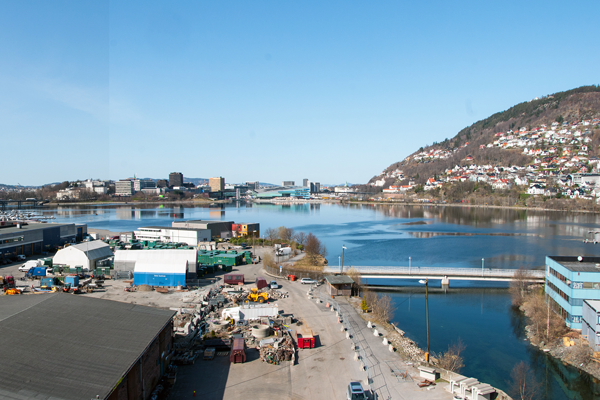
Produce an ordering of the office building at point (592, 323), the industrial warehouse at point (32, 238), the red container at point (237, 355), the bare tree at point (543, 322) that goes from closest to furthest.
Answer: the red container at point (237, 355) → the office building at point (592, 323) → the bare tree at point (543, 322) → the industrial warehouse at point (32, 238)

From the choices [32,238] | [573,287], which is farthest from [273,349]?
[32,238]

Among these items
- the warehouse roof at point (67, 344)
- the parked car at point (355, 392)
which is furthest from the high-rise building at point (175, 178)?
the parked car at point (355, 392)

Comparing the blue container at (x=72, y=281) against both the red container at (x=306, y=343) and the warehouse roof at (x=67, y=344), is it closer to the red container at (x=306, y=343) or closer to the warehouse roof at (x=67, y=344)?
the warehouse roof at (x=67, y=344)

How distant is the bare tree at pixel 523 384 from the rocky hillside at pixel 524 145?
152ft

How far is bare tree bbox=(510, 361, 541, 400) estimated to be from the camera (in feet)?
17.5

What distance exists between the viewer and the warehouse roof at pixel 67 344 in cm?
298

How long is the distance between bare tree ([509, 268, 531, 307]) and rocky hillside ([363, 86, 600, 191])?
1650 inches

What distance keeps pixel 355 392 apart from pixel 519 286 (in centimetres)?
719

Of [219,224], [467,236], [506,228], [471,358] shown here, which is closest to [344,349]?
[471,358]

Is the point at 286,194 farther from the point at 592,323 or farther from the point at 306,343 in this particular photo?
the point at 306,343

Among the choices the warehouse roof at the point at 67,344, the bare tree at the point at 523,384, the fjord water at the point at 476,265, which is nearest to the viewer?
Result: the warehouse roof at the point at 67,344

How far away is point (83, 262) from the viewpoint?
1095cm

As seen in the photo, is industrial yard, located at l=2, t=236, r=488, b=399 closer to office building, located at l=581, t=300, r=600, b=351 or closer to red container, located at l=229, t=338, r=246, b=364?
red container, located at l=229, t=338, r=246, b=364

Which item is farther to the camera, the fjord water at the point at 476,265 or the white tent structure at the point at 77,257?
the white tent structure at the point at 77,257
